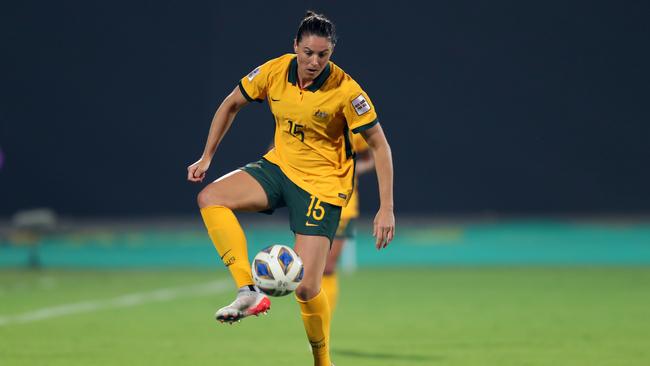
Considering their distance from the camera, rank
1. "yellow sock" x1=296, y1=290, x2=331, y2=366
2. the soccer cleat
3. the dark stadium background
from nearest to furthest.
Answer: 1. the soccer cleat
2. "yellow sock" x1=296, y1=290, x2=331, y2=366
3. the dark stadium background

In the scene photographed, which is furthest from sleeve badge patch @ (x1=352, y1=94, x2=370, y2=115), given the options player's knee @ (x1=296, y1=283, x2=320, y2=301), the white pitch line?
the white pitch line

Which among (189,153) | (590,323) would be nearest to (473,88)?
(189,153)

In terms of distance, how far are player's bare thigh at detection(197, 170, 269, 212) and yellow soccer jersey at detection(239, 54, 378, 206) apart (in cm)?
22

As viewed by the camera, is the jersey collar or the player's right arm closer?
the jersey collar

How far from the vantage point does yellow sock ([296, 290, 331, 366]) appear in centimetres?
582

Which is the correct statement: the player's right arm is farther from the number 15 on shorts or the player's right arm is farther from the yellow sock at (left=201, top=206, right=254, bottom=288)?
the number 15 on shorts

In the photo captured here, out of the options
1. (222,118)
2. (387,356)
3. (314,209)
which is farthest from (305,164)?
(387,356)

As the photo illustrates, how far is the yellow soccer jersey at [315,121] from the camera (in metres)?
5.55

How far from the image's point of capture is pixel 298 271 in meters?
5.30

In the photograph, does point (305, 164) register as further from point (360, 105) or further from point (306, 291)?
point (306, 291)

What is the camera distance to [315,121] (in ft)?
18.3

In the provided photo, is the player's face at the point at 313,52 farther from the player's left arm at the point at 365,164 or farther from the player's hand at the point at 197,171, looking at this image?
the player's left arm at the point at 365,164

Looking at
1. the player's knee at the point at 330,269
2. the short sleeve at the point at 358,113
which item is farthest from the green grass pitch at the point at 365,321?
the short sleeve at the point at 358,113

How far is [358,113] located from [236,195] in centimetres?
72
